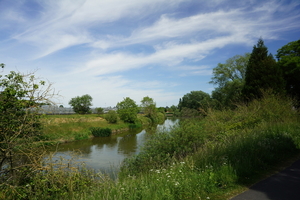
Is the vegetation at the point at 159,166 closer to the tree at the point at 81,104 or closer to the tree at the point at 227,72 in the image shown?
the tree at the point at 227,72

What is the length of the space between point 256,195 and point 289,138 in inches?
223

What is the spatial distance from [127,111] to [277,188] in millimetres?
47935

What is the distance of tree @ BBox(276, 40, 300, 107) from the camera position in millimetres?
28739

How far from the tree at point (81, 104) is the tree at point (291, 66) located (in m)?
45.8

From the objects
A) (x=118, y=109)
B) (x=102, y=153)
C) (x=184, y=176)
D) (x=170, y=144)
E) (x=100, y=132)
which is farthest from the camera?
(x=118, y=109)

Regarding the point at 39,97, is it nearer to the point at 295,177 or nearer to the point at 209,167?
the point at 209,167

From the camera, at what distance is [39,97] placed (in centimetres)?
700

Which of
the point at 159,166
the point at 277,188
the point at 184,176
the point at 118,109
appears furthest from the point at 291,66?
the point at 118,109

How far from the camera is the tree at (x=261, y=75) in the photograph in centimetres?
2297

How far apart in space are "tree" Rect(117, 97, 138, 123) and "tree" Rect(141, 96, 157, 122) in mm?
14331

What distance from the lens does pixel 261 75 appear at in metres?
24.0

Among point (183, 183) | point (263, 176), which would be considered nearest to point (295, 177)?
point (263, 176)

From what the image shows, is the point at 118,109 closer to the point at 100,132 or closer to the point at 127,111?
the point at 127,111

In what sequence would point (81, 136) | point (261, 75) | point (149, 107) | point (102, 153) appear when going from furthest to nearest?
point (149, 107), point (81, 136), point (261, 75), point (102, 153)
